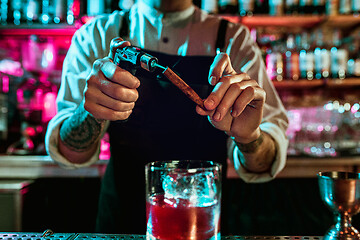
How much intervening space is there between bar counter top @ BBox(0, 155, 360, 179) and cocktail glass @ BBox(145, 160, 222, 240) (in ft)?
5.15

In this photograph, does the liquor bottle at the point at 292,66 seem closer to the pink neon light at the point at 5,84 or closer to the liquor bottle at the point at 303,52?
the liquor bottle at the point at 303,52

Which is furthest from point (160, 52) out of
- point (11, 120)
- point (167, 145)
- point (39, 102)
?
point (11, 120)

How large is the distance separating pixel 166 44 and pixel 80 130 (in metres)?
0.63

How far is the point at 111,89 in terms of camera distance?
724 mm

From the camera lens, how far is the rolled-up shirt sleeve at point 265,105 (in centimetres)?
116

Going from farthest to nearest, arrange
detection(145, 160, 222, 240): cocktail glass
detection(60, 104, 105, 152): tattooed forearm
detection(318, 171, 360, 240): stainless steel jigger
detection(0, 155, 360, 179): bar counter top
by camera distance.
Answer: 1. detection(0, 155, 360, 179): bar counter top
2. detection(60, 104, 105, 152): tattooed forearm
3. detection(318, 171, 360, 240): stainless steel jigger
4. detection(145, 160, 222, 240): cocktail glass

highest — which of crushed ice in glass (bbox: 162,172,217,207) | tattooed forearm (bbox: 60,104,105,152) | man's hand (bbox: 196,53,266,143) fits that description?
man's hand (bbox: 196,53,266,143)

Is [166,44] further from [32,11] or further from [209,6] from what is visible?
[32,11]

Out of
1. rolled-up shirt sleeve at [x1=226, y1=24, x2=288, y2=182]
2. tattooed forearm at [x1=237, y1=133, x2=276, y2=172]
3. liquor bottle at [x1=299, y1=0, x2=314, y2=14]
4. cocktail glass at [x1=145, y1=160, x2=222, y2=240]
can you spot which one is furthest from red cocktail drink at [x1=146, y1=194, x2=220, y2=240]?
liquor bottle at [x1=299, y1=0, x2=314, y2=14]

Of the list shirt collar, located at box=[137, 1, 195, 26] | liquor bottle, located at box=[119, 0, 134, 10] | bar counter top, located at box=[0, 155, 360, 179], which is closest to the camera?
shirt collar, located at box=[137, 1, 195, 26]

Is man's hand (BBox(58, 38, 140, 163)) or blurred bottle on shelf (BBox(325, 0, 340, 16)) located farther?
blurred bottle on shelf (BBox(325, 0, 340, 16))

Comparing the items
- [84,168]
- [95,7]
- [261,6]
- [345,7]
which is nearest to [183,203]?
[84,168]

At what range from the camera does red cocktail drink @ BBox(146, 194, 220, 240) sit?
0.54 m

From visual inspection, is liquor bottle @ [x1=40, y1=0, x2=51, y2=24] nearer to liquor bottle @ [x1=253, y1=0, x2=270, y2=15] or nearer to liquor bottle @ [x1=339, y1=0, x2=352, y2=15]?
liquor bottle @ [x1=253, y1=0, x2=270, y2=15]
